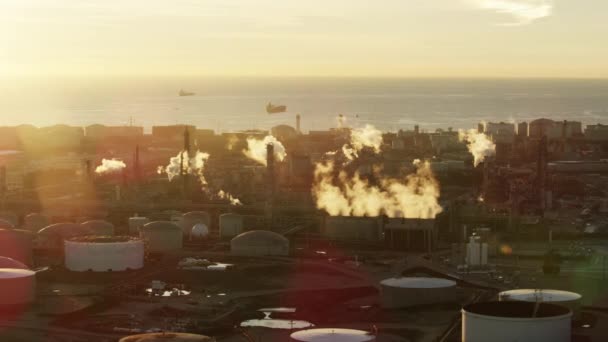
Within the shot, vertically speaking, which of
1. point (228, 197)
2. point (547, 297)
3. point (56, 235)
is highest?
point (228, 197)

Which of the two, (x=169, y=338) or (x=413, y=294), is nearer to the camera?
(x=169, y=338)

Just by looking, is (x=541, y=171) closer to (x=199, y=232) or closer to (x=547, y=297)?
(x=199, y=232)

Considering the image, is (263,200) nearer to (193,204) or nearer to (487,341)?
(193,204)

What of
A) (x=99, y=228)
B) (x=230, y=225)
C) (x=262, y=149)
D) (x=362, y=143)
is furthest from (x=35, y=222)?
(x=362, y=143)

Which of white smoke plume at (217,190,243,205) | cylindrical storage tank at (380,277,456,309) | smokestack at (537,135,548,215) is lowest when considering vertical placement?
cylindrical storage tank at (380,277,456,309)

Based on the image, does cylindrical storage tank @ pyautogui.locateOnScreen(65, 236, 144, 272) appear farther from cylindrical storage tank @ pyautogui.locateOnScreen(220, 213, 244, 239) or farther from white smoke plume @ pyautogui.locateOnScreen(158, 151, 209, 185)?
white smoke plume @ pyautogui.locateOnScreen(158, 151, 209, 185)

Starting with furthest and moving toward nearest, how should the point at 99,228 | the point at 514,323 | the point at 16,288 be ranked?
the point at 99,228 < the point at 16,288 < the point at 514,323

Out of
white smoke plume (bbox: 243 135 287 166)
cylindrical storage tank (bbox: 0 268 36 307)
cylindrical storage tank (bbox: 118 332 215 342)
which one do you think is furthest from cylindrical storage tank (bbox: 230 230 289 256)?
white smoke plume (bbox: 243 135 287 166)

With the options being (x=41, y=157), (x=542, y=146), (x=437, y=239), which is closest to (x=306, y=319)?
(x=437, y=239)
